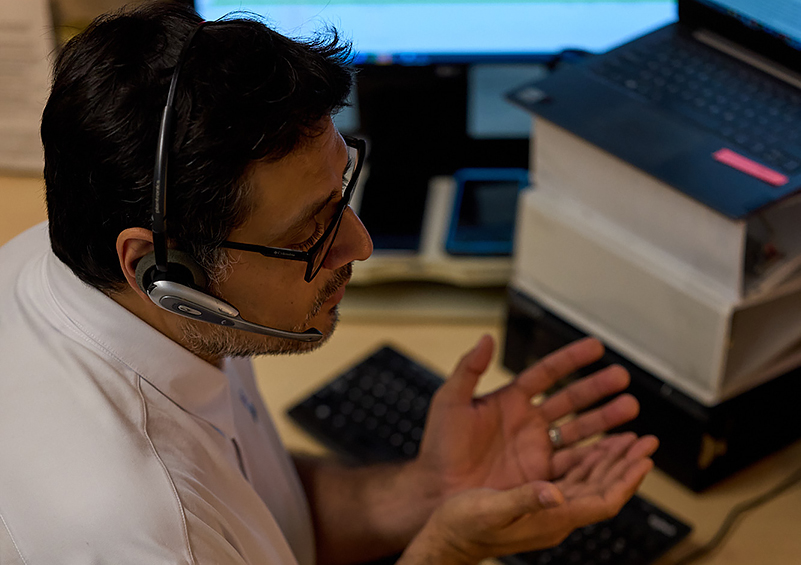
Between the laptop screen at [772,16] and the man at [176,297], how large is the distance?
1.46 feet

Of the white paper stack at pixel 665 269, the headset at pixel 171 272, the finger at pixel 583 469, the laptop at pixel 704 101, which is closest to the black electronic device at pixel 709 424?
the white paper stack at pixel 665 269

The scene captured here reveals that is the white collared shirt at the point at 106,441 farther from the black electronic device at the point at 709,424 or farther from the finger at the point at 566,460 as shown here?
the black electronic device at the point at 709,424

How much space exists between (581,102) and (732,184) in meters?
0.20

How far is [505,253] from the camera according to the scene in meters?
1.14

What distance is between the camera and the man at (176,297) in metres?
0.60

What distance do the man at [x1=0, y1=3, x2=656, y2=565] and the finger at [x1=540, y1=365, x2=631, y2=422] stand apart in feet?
0.23

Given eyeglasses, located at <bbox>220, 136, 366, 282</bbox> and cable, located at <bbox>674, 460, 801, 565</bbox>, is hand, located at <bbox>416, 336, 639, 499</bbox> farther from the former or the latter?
eyeglasses, located at <bbox>220, 136, 366, 282</bbox>

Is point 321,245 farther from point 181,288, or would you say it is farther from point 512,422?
point 512,422

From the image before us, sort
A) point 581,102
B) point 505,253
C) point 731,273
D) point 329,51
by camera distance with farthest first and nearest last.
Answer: point 505,253
point 581,102
point 731,273
point 329,51

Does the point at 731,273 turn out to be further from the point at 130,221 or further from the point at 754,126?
the point at 130,221

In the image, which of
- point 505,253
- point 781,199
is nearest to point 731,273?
point 781,199

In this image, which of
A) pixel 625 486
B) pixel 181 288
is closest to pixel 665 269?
Result: pixel 625 486

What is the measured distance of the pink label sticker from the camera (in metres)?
0.82

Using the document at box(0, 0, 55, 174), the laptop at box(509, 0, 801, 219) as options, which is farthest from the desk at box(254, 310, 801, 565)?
the document at box(0, 0, 55, 174)
